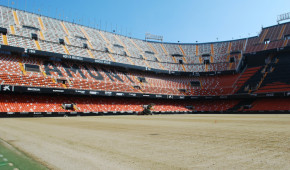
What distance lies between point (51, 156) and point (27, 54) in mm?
42455

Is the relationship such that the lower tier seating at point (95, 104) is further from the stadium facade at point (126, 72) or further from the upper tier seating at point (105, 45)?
the upper tier seating at point (105, 45)

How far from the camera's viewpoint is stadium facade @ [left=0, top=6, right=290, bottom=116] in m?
38.2

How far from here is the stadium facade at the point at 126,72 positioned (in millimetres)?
38156

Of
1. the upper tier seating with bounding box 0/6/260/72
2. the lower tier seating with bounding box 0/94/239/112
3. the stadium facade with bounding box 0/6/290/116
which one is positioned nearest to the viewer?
the lower tier seating with bounding box 0/94/239/112

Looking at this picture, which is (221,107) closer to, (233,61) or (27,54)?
(233,61)

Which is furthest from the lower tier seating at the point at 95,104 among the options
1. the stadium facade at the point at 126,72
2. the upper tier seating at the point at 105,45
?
the upper tier seating at the point at 105,45

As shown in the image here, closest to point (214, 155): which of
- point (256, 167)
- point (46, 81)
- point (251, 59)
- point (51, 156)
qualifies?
point (256, 167)

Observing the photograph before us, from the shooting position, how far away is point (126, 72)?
5647 cm

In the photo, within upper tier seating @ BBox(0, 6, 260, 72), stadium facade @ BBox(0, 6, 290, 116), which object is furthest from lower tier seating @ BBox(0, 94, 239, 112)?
upper tier seating @ BBox(0, 6, 260, 72)

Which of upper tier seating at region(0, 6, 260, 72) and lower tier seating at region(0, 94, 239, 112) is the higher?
upper tier seating at region(0, 6, 260, 72)

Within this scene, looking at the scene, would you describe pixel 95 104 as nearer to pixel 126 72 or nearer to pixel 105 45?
pixel 126 72

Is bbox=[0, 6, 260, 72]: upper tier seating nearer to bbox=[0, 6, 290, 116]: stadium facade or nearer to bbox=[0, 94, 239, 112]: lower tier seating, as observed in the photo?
bbox=[0, 6, 290, 116]: stadium facade

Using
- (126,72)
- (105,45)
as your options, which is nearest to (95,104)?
(126,72)

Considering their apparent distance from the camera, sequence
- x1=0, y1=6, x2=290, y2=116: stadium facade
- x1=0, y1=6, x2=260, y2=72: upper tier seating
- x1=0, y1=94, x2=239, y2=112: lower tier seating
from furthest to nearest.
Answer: x1=0, y1=6, x2=260, y2=72: upper tier seating < x1=0, y1=6, x2=290, y2=116: stadium facade < x1=0, y1=94, x2=239, y2=112: lower tier seating
